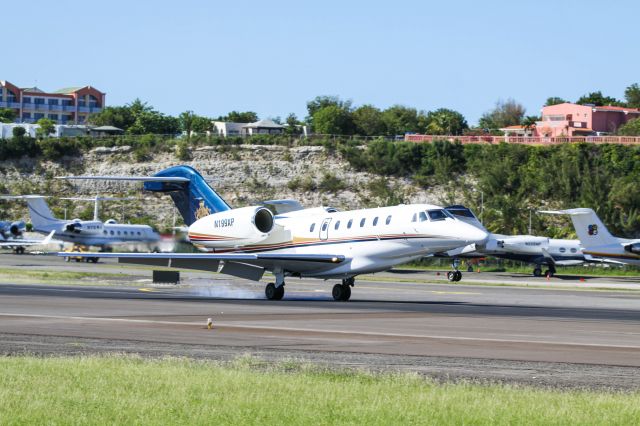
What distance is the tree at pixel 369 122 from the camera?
165750mm

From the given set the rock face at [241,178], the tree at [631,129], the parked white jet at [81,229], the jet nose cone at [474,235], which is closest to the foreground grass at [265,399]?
the jet nose cone at [474,235]

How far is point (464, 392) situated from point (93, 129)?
14781 cm

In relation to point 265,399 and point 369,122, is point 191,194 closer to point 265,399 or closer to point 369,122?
point 265,399

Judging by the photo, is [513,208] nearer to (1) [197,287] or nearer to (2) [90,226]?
(2) [90,226]

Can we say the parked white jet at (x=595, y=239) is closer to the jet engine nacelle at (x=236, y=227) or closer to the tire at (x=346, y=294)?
the jet engine nacelle at (x=236, y=227)

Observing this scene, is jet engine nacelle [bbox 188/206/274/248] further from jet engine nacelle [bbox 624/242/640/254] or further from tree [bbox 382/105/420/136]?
tree [bbox 382/105/420/136]

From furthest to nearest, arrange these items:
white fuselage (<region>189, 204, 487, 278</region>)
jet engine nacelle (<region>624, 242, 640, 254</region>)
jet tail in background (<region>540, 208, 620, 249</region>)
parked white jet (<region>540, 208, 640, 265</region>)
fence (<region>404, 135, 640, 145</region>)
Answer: fence (<region>404, 135, 640, 145</region>) → jet tail in background (<region>540, 208, 620, 249</region>) → parked white jet (<region>540, 208, 640, 265</region>) → jet engine nacelle (<region>624, 242, 640, 254</region>) → white fuselage (<region>189, 204, 487, 278</region>)

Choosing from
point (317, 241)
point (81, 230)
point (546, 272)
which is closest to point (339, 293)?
point (317, 241)

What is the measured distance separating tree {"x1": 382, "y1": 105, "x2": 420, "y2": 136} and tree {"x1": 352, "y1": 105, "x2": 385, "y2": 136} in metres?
1.53

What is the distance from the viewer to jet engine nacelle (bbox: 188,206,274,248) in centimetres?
3944

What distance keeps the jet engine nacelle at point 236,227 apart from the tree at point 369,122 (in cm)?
12471

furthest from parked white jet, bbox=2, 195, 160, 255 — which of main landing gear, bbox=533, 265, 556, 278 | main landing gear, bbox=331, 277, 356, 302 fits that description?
main landing gear, bbox=331, 277, 356, 302

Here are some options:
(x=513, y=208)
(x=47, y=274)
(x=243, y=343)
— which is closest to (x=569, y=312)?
(x=243, y=343)

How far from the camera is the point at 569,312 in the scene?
108 feet
